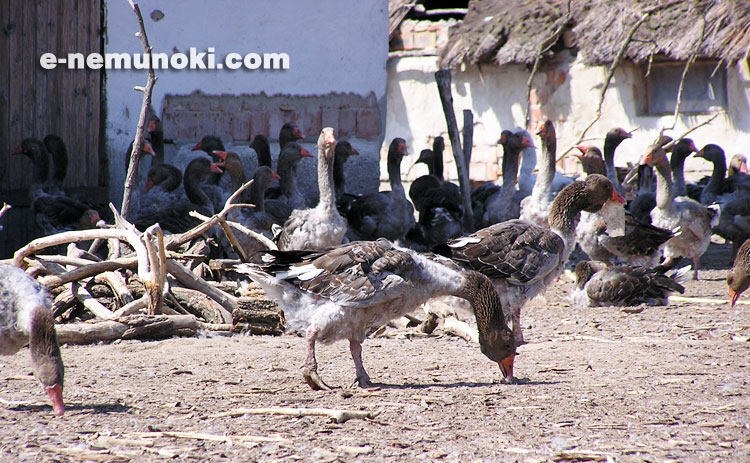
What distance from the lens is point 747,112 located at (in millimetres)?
17344

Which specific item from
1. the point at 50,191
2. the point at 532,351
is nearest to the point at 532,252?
the point at 532,351

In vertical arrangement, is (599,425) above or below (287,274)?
below

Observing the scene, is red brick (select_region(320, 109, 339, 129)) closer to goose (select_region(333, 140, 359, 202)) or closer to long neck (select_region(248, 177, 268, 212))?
goose (select_region(333, 140, 359, 202))

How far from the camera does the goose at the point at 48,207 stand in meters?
10.5

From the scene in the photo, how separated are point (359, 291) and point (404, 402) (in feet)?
2.19

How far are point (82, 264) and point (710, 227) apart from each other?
292 inches

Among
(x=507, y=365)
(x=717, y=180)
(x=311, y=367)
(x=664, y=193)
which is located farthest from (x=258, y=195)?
(x=717, y=180)

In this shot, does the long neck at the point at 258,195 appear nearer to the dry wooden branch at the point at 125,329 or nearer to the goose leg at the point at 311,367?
the dry wooden branch at the point at 125,329

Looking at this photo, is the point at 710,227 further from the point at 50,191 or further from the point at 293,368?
the point at 50,191

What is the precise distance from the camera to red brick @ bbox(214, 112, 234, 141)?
41.8ft

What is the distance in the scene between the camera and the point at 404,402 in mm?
4773

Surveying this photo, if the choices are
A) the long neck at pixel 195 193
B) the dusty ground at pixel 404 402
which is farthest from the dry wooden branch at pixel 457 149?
the dusty ground at pixel 404 402

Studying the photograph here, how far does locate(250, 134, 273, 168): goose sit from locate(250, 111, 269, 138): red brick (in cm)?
37

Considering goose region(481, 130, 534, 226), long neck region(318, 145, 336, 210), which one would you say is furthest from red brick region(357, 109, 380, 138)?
long neck region(318, 145, 336, 210)
